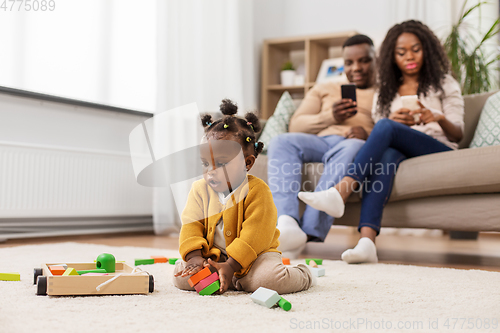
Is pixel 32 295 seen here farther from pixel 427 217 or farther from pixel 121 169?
pixel 121 169

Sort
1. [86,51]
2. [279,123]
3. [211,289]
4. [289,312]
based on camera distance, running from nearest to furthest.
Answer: [289,312] → [211,289] → [279,123] → [86,51]

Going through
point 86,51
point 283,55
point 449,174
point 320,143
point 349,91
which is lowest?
point 449,174

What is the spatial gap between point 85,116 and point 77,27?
47cm

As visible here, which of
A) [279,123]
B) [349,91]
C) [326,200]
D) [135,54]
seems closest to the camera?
[326,200]

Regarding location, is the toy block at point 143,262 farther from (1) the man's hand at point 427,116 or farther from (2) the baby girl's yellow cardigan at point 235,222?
(1) the man's hand at point 427,116

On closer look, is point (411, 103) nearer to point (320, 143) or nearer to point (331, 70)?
point (320, 143)

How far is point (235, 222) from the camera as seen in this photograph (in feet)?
3.35

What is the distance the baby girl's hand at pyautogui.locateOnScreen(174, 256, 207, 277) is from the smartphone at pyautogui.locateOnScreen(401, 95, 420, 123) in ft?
3.95

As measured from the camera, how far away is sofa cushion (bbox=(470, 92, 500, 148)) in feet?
6.08

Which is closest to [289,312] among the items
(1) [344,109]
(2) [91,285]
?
(2) [91,285]

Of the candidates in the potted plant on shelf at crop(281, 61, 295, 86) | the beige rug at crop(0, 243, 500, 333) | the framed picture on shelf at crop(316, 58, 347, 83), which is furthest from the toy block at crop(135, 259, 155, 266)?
the potted plant on shelf at crop(281, 61, 295, 86)

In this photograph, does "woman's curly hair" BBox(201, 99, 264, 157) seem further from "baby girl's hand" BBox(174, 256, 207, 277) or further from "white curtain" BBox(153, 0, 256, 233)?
"white curtain" BBox(153, 0, 256, 233)

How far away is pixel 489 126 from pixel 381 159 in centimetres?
56

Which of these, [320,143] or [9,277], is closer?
[9,277]
